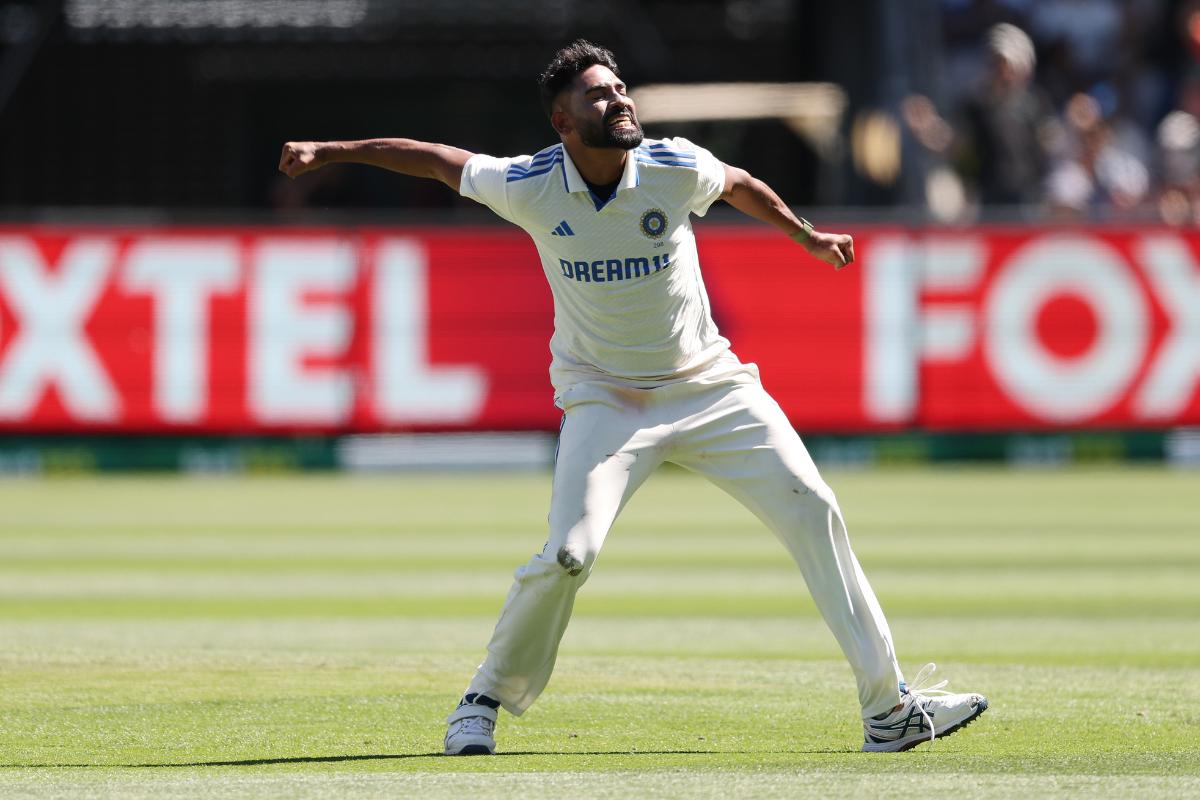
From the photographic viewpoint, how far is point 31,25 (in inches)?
962

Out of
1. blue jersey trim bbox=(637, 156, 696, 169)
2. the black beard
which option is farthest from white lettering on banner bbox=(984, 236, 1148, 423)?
the black beard

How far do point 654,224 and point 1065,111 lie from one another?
56.3 ft

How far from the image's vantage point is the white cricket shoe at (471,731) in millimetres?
6465

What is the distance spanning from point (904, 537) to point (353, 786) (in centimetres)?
876

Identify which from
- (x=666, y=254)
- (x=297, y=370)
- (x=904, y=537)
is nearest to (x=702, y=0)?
(x=297, y=370)

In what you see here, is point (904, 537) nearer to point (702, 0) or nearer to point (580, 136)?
point (580, 136)

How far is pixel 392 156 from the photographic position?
21.6ft

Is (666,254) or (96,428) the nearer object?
(666,254)

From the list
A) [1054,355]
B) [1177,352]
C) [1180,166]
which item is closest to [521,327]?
[1054,355]

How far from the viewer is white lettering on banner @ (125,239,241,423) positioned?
19.4 meters

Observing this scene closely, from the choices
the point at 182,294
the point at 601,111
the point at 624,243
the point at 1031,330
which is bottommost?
the point at 1031,330

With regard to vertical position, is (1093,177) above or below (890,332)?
above

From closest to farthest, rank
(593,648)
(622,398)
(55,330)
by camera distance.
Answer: (622,398) → (593,648) → (55,330)

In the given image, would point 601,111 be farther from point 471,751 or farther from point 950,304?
point 950,304
